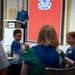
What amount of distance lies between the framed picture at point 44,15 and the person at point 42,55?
558 centimetres

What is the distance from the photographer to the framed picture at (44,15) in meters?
7.25

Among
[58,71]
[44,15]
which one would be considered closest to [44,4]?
[44,15]

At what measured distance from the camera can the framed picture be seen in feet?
23.8

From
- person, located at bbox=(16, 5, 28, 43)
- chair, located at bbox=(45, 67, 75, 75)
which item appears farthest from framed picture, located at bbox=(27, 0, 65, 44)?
chair, located at bbox=(45, 67, 75, 75)

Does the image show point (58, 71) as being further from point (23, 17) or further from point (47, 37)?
point (23, 17)

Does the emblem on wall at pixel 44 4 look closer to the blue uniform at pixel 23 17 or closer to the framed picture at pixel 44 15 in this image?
the framed picture at pixel 44 15

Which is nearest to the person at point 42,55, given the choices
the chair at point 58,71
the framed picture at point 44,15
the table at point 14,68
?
the chair at point 58,71

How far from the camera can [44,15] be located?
24.8 ft

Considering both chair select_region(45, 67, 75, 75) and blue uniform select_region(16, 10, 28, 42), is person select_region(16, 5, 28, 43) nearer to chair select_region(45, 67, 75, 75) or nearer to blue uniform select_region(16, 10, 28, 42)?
blue uniform select_region(16, 10, 28, 42)

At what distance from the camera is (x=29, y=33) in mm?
7895

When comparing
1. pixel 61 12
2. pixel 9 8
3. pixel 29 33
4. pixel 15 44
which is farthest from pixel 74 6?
pixel 15 44

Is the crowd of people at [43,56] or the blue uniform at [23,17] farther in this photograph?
the blue uniform at [23,17]

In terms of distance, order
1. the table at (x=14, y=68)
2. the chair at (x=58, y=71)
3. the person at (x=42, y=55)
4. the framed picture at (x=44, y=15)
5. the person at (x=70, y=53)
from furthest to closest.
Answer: the framed picture at (x=44, y=15) → the table at (x=14, y=68) → the person at (x=70, y=53) → the person at (x=42, y=55) → the chair at (x=58, y=71)

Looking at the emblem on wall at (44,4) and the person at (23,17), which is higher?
the emblem on wall at (44,4)
